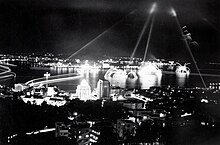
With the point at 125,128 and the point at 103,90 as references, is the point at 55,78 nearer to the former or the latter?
the point at 103,90

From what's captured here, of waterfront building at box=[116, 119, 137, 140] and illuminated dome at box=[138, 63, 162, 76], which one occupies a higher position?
illuminated dome at box=[138, 63, 162, 76]

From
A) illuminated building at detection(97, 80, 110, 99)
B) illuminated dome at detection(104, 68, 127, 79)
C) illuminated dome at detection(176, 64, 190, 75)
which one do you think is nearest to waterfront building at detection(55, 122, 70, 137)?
illuminated building at detection(97, 80, 110, 99)

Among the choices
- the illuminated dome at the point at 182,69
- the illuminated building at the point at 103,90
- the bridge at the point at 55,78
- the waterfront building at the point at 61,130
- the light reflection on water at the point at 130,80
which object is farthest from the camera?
the illuminated dome at the point at 182,69

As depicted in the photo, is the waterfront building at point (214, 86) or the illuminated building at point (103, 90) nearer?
the illuminated building at point (103, 90)

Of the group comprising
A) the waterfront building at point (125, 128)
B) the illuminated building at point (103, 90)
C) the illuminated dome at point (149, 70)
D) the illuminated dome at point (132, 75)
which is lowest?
the waterfront building at point (125, 128)

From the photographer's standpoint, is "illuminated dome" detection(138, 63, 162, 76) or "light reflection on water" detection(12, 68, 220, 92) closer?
"light reflection on water" detection(12, 68, 220, 92)

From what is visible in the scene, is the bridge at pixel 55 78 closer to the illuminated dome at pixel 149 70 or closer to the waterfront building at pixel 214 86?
the illuminated dome at pixel 149 70

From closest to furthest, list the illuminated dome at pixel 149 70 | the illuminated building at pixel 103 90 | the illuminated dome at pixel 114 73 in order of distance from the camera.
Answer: the illuminated building at pixel 103 90, the illuminated dome at pixel 114 73, the illuminated dome at pixel 149 70

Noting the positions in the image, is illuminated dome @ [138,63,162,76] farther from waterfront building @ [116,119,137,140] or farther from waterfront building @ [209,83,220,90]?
waterfront building @ [116,119,137,140]

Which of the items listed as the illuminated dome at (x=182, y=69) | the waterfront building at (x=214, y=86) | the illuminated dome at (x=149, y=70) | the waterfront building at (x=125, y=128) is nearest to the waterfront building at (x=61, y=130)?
the waterfront building at (x=125, y=128)

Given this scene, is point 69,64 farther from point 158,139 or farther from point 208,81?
point 158,139

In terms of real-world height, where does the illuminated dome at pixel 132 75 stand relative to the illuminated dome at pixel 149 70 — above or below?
below
